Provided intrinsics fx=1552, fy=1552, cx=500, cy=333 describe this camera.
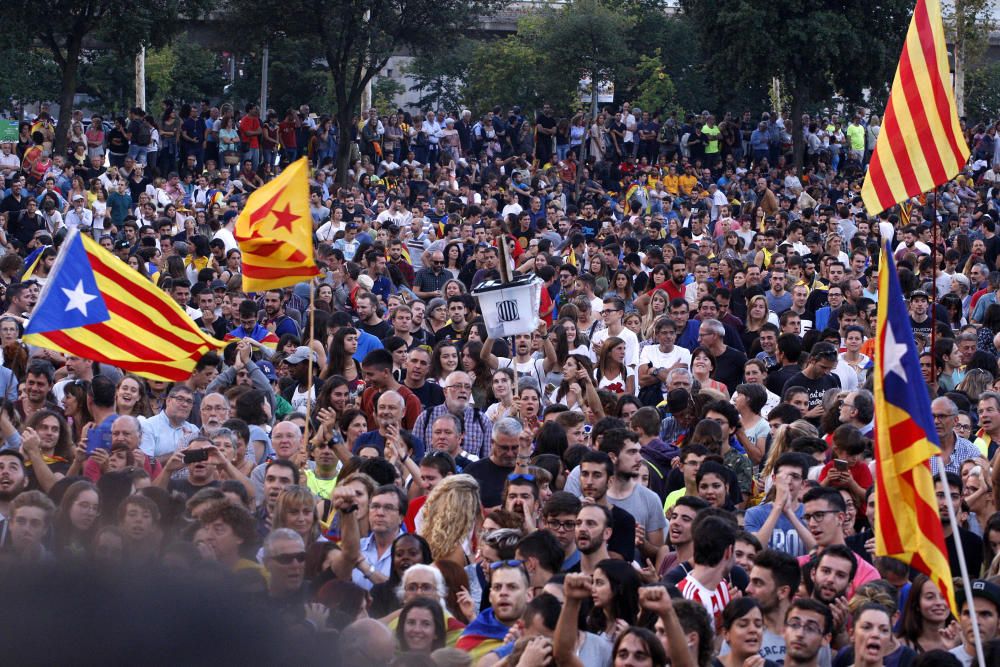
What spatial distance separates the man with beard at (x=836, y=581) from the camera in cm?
679

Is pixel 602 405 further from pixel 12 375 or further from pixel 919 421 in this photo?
pixel 919 421

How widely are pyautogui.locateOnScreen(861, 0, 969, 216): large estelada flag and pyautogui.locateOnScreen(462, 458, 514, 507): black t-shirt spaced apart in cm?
372

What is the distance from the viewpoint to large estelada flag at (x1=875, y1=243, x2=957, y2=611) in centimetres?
569

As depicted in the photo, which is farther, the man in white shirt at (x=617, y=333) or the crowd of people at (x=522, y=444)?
the man in white shirt at (x=617, y=333)

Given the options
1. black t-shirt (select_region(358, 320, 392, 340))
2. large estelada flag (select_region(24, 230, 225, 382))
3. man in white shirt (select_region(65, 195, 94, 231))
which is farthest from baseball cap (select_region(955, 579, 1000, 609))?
man in white shirt (select_region(65, 195, 94, 231))

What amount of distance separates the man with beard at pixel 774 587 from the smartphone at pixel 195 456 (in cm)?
333

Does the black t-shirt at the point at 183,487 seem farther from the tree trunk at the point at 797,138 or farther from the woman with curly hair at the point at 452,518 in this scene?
the tree trunk at the point at 797,138

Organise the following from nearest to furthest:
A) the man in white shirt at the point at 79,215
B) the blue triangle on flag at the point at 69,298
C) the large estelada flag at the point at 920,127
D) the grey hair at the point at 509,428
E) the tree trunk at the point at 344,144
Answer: the blue triangle on flag at the point at 69,298, the grey hair at the point at 509,428, the large estelada flag at the point at 920,127, the man in white shirt at the point at 79,215, the tree trunk at the point at 344,144

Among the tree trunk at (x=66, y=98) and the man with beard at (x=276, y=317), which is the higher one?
the tree trunk at (x=66, y=98)

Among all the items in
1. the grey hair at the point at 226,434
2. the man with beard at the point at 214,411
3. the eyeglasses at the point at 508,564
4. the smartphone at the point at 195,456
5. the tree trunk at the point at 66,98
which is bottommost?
the eyeglasses at the point at 508,564

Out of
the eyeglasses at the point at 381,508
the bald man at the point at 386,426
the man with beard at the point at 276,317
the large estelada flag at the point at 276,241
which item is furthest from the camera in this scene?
the man with beard at the point at 276,317

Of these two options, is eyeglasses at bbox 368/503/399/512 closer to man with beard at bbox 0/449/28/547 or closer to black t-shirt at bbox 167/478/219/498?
black t-shirt at bbox 167/478/219/498

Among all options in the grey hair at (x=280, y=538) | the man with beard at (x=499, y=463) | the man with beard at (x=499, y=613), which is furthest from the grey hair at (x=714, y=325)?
the grey hair at (x=280, y=538)

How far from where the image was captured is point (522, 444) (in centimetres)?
935
